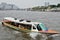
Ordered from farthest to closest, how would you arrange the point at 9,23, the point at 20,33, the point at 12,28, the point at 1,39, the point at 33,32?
the point at 9,23
the point at 12,28
the point at 20,33
the point at 33,32
the point at 1,39

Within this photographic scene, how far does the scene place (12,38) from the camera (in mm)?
43625

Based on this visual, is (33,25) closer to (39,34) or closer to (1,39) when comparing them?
(39,34)

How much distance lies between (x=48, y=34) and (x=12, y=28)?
47.9ft

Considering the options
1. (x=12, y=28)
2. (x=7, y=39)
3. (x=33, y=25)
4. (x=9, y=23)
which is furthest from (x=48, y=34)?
(x=9, y=23)

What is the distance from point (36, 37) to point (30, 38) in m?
1.30

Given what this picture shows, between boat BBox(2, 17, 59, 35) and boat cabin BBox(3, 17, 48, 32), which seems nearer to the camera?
boat BBox(2, 17, 59, 35)

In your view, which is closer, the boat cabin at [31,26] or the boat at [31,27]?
the boat at [31,27]

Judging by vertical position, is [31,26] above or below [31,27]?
above

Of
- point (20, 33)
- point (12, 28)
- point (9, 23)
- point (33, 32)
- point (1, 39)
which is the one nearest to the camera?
point (1, 39)

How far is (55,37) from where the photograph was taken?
145 feet

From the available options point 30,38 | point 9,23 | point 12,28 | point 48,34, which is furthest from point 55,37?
point 9,23

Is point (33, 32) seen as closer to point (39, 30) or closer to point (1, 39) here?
point (39, 30)

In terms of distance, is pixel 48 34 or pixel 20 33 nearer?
pixel 48 34

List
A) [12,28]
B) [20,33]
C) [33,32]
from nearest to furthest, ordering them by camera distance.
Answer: [33,32] → [20,33] → [12,28]
